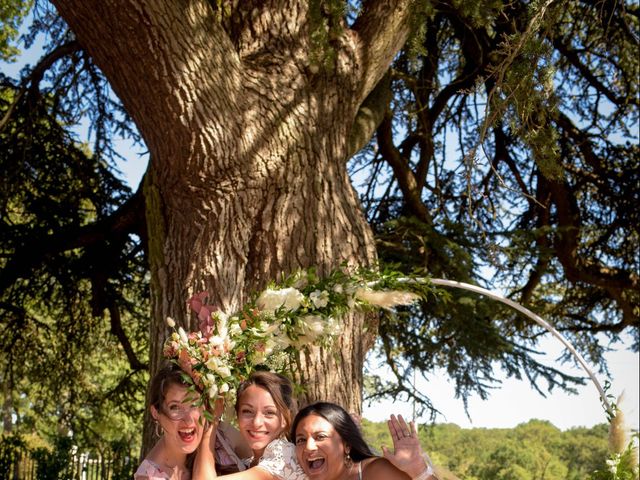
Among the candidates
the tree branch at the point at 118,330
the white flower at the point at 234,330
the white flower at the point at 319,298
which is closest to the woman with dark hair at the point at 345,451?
the white flower at the point at 234,330

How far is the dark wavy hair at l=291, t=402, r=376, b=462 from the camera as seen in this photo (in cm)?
432

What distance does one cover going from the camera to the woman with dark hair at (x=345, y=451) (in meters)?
4.13

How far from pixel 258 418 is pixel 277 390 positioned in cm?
21

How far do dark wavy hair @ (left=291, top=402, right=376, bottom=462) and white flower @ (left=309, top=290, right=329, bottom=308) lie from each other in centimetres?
123

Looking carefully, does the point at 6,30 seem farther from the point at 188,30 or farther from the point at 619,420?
the point at 619,420

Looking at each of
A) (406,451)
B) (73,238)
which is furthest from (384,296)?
(73,238)

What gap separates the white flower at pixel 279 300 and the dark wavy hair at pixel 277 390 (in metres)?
0.63

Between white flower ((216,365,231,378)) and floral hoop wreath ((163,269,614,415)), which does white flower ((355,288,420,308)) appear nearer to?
floral hoop wreath ((163,269,614,415))

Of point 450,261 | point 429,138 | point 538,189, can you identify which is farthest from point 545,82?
point 538,189

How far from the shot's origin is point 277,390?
471cm

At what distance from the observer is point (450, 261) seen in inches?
364

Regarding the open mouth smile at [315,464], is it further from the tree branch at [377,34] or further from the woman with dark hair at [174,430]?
the tree branch at [377,34]

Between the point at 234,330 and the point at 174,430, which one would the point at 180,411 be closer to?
the point at 174,430

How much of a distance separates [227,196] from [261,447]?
225 centimetres
